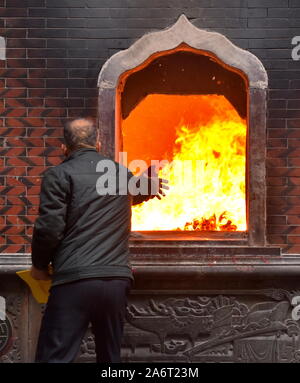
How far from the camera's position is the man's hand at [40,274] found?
4.24 m

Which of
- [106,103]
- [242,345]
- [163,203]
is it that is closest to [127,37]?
[106,103]

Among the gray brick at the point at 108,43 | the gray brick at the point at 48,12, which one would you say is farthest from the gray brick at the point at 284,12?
the gray brick at the point at 48,12

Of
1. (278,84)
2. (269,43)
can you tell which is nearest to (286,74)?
(278,84)

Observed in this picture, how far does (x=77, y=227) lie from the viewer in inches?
163

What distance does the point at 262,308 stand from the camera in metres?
5.74

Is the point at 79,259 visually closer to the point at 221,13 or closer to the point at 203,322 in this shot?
the point at 203,322

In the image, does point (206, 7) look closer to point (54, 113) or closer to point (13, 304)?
point (54, 113)

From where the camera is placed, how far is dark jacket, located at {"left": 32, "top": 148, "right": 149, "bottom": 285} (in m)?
4.07

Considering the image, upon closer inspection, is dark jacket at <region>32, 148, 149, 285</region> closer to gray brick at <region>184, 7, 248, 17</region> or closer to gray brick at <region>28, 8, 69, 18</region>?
gray brick at <region>28, 8, 69, 18</region>

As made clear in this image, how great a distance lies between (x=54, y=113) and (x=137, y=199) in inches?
57.0

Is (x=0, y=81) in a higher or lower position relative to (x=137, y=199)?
higher

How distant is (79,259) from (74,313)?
1.10 feet

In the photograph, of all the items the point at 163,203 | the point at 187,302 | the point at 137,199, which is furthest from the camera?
the point at 163,203

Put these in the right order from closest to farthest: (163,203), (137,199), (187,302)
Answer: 1. (137,199)
2. (187,302)
3. (163,203)
